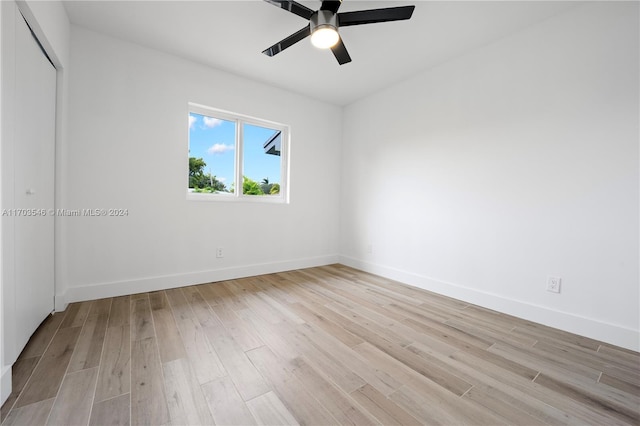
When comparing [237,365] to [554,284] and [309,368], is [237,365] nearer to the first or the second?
[309,368]

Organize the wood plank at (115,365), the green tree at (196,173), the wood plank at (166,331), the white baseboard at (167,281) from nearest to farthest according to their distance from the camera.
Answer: the wood plank at (115,365) → the wood plank at (166,331) → the white baseboard at (167,281) → the green tree at (196,173)

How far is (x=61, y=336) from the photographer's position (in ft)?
5.76

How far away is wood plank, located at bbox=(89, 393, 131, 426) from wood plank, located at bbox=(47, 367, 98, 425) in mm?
30

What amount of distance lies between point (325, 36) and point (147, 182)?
2.15 metres

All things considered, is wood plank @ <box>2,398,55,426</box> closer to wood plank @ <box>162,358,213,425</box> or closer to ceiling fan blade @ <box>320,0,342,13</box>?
wood plank @ <box>162,358,213,425</box>

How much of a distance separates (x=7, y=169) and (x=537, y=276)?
139 inches

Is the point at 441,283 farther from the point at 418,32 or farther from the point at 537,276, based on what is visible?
the point at 418,32

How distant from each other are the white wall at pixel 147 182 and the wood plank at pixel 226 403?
70.5 inches

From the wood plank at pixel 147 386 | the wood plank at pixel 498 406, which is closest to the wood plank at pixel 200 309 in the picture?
the wood plank at pixel 147 386

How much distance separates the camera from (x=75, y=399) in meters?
1.21

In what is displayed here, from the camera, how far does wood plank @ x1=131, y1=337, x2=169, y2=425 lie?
1120 mm

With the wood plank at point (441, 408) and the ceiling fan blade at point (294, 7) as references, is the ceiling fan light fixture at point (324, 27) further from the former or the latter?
the wood plank at point (441, 408)

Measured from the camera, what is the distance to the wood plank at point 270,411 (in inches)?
43.9

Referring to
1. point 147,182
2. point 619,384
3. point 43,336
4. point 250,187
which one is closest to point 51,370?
point 43,336
